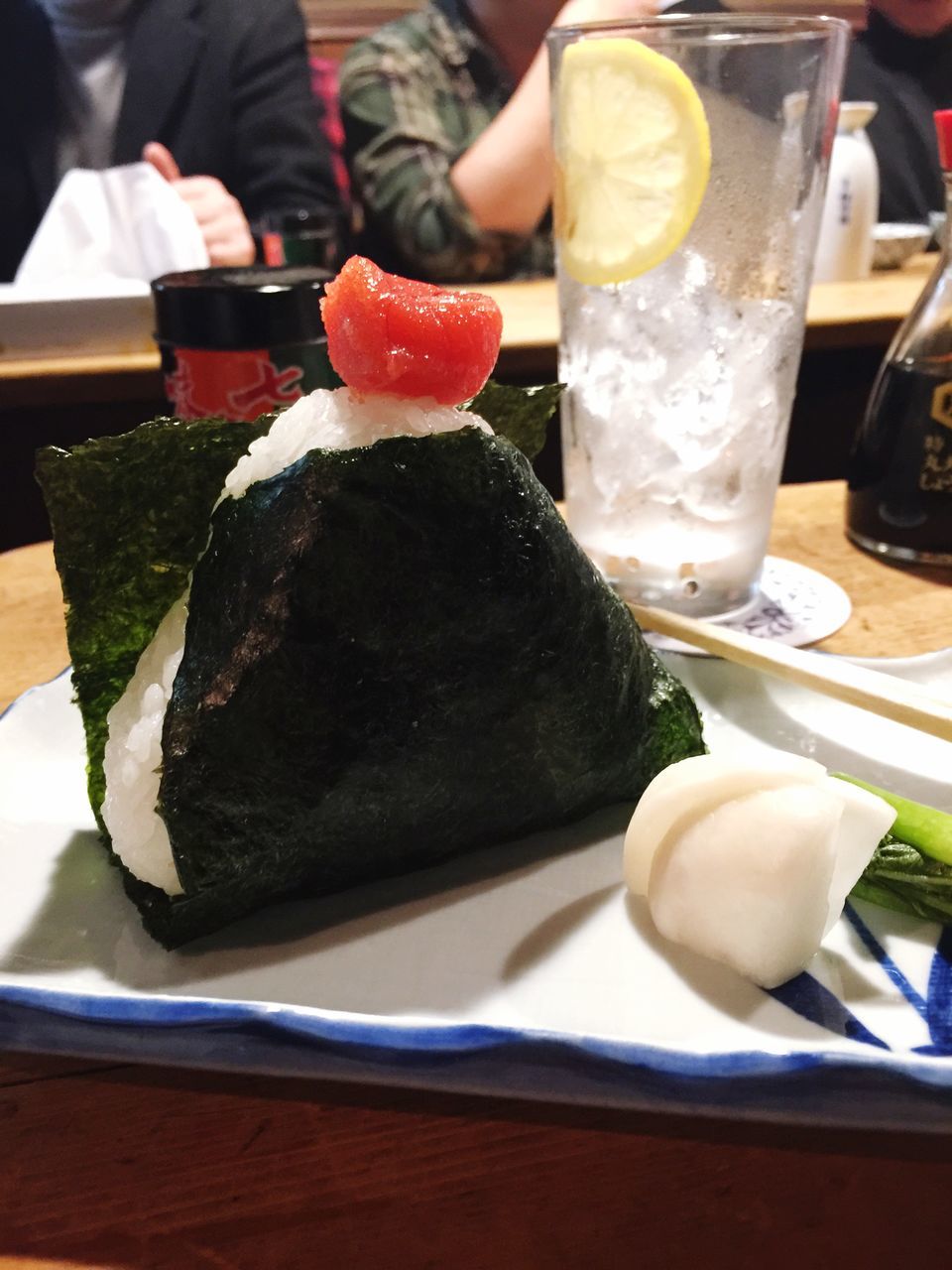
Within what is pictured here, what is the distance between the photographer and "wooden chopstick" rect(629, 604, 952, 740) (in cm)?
78

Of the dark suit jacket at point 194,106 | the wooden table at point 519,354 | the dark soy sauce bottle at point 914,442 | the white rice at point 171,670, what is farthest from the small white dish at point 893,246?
the white rice at point 171,670

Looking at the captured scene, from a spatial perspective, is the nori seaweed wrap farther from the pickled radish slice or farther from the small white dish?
the small white dish

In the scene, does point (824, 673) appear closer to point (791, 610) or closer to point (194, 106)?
point (791, 610)

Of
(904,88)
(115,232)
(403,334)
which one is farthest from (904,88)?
(403,334)

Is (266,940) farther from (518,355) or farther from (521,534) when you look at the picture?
(518,355)

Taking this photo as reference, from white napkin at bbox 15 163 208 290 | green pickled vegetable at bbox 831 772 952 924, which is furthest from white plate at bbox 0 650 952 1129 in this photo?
white napkin at bbox 15 163 208 290

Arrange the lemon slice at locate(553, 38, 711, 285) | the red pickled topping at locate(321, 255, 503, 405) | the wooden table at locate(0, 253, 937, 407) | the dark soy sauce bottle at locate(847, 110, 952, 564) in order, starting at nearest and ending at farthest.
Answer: the red pickled topping at locate(321, 255, 503, 405) < the lemon slice at locate(553, 38, 711, 285) < the dark soy sauce bottle at locate(847, 110, 952, 564) < the wooden table at locate(0, 253, 937, 407)

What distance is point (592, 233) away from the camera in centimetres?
102

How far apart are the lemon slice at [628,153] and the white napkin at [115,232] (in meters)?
1.65

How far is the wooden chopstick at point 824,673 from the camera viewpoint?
78 centimetres

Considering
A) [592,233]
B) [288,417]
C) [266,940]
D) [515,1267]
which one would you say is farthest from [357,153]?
[515,1267]

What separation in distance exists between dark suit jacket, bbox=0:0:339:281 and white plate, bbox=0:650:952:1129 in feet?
9.76

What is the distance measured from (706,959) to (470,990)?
145 mm

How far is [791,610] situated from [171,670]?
0.76 m
